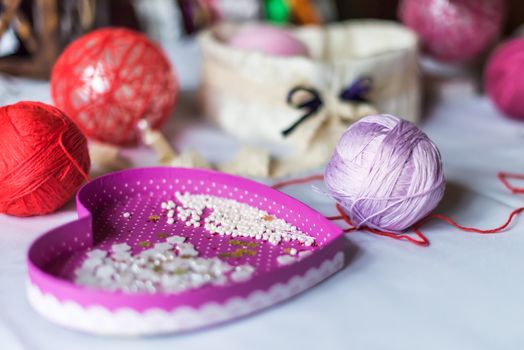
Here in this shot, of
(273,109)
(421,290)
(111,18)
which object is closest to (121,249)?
(421,290)

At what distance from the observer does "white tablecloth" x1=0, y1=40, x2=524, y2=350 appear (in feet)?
1.83

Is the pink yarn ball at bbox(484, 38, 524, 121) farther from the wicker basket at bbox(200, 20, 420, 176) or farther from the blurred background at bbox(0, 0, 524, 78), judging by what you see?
the blurred background at bbox(0, 0, 524, 78)

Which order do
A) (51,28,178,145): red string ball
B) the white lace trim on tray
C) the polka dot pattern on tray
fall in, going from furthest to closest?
1. (51,28,178,145): red string ball
2. the polka dot pattern on tray
3. the white lace trim on tray

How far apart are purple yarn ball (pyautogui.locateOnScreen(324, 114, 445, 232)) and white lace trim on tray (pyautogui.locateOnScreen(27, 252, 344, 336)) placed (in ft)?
0.57

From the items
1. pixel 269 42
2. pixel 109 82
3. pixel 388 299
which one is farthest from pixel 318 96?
pixel 388 299

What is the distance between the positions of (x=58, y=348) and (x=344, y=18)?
3.90 ft

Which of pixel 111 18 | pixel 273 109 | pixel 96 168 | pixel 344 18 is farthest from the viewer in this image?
pixel 344 18

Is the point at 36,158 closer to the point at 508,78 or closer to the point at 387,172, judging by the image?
the point at 387,172

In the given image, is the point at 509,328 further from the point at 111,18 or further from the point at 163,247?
the point at 111,18

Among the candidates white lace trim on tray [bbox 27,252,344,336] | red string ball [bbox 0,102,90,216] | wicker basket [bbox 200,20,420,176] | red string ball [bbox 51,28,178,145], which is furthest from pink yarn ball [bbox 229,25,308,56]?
white lace trim on tray [bbox 27,252,344,336]

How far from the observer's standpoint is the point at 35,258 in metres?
0.58

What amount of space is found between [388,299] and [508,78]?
0.64 m

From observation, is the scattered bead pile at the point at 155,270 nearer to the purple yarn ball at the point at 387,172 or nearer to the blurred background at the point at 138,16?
the purple yarn ball at the point at 387,172

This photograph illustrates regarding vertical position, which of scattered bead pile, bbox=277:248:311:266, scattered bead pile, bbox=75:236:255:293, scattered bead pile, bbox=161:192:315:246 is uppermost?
scattered bead pile, bbox=75:236:255:293
